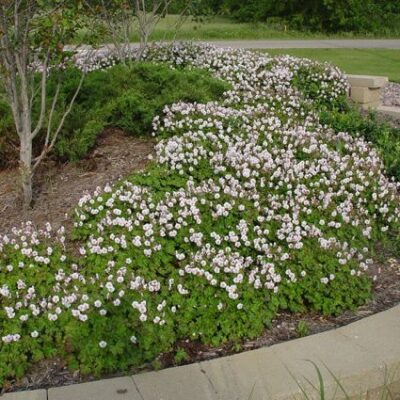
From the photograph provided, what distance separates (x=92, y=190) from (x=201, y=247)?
1.14 m

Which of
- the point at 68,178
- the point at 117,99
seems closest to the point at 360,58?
the point at 117,99

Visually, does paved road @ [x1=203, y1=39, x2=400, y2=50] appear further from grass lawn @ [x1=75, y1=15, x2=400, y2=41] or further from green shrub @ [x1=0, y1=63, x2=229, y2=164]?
green shrub @ [x1=0, y1=63, x2=229, y2=164]

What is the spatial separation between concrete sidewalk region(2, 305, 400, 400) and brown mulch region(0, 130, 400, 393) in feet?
0.64

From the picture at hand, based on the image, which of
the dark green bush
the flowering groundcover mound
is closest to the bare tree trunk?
the flowering groundcover mound

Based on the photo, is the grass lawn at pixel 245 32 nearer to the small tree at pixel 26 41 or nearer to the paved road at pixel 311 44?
the paved road at pixel 311 44

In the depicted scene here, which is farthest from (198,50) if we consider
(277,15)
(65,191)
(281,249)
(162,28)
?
(277,15)

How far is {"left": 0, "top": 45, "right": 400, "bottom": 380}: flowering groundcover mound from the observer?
10.5ft

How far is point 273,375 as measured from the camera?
2.88 metres

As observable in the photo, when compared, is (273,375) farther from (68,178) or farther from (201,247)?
(68,178)

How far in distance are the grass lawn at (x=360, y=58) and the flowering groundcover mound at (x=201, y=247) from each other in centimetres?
728

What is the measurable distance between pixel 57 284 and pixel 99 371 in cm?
66

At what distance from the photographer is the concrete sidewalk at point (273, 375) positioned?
2771 millimetres

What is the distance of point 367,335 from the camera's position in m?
3.21

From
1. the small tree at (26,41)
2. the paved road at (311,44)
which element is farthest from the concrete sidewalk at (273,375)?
the paved road at (311,44)
